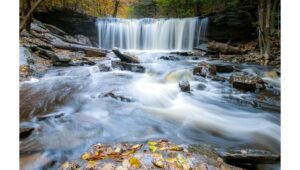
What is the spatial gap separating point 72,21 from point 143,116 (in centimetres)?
748

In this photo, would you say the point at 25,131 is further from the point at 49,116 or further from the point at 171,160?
the point at 171,160

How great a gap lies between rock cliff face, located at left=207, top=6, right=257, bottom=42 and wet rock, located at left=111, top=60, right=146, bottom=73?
4.71 meters

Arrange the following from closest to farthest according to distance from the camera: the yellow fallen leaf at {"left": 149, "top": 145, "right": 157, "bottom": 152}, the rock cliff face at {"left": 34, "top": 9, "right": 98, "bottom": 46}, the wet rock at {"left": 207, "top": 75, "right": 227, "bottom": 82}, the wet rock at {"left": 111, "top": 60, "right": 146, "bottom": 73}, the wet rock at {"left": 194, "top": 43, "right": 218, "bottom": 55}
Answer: the yellow fallen leaf at {"left": 149, "top": 145, "right": 157, "bottom": 152} → the wet rock at {"left": 207, "top": 75, "right": 227, "bottom": 82} → the wet rock at {"left": 111, "top": 60, "right": 146, "bottom": 73} → the wet rock at {"left": 194, "top": 43, "right": 218, "bottom": 55} → the rock cliff face at {"left": 34, "top": 9, "right": 98, "bottom": 46}

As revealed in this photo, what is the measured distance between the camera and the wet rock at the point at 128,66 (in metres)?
4.79

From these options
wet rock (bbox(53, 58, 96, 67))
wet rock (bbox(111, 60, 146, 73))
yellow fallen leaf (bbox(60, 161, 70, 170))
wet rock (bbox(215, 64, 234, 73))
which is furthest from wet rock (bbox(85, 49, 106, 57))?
yellow fallen leaf (bbox(60, 161, 70, 170))

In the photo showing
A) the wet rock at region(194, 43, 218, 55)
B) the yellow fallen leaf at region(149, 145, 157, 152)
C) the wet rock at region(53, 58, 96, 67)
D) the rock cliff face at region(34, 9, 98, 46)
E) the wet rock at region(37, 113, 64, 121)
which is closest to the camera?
the yellow fallen leaf at region(149, 145, 157, 152)

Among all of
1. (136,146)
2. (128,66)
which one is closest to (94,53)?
(128,66)

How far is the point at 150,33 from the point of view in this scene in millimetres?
9641

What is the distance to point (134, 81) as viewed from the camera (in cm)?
407

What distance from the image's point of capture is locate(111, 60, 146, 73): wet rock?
189 inches

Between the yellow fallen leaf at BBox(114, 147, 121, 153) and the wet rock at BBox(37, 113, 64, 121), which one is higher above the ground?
the wet rock at BBox(37, 113, 64, 121)

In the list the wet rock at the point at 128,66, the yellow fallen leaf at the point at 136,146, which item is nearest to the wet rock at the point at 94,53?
the wet rock at the point at 128,66

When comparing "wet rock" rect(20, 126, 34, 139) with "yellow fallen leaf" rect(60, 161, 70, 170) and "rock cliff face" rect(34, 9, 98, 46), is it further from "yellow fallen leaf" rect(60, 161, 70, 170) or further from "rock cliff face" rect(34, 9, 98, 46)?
"rock cliff face" rect(34, 9, 98, 46)

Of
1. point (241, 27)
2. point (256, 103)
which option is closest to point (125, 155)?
point (256, 103)
